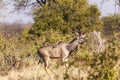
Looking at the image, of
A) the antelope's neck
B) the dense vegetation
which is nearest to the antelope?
the antelope's neck

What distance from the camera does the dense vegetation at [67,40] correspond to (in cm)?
607

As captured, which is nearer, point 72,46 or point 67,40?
point 72,46

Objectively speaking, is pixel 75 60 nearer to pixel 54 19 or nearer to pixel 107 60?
pixel 107 60

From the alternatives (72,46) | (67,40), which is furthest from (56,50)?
(67,40)

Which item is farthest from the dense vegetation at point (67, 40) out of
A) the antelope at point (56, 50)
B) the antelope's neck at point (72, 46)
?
the antelope's neck at point (72, 46)

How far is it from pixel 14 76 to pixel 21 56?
2.61 m

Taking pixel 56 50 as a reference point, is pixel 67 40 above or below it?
below

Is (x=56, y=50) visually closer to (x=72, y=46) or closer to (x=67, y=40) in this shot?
(x=72, y=46)

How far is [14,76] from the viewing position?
1186 centimetres

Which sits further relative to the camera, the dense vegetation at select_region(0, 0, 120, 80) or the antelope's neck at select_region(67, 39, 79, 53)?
the antelope's neck at select_region(67, 39, 79, 53)

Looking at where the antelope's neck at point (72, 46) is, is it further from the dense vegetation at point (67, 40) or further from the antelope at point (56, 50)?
the dense vegetation at point (67, 40)

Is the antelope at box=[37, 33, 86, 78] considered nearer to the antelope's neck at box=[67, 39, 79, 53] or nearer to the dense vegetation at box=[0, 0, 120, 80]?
the antelope's neck at box=[67, 39, 79, 53]

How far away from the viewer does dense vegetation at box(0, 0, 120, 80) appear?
607cm

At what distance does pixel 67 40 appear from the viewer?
17984 millimetres
